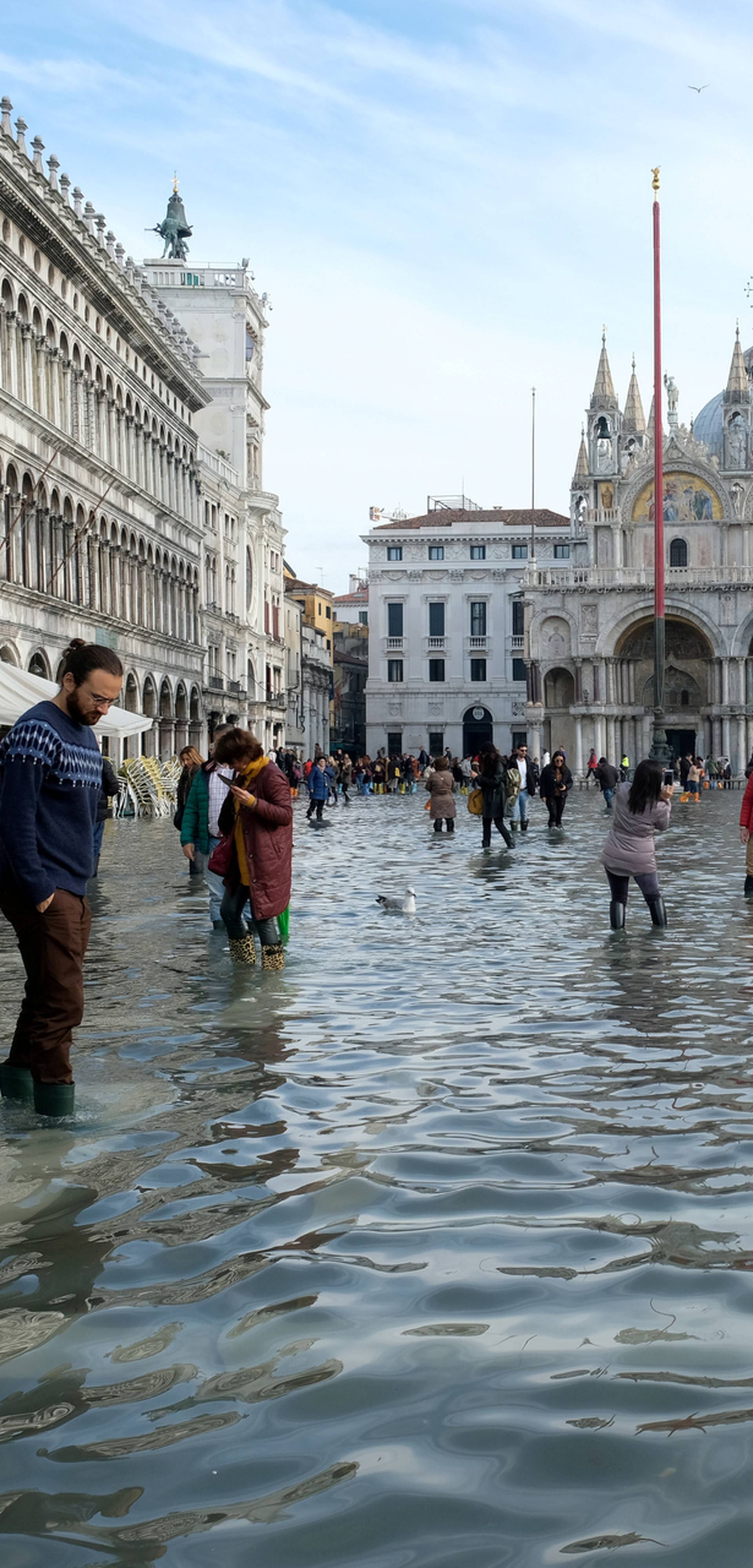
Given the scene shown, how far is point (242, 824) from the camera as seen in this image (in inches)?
384

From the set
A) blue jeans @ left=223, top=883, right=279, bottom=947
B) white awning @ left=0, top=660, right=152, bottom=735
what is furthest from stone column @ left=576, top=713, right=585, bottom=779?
blue jeans @ left=223, top=883, right=279, bottom=947

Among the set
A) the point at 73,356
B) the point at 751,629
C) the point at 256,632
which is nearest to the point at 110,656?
the point at 73,356

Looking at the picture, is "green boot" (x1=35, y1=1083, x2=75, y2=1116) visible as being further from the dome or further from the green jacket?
the dome

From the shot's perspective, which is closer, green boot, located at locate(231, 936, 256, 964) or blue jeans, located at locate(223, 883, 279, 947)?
blue jeans, located at locate(223, 883, 279, 947)

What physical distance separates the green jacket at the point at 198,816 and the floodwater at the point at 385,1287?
3308 mm

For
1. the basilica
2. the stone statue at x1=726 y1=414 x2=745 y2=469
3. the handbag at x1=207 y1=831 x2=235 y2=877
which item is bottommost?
the handbag at x1=207 y1=831 x2=235 y2=877

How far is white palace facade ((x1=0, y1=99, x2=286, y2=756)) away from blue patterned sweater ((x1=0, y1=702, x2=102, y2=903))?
2486cm

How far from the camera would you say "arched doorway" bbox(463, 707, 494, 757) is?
3450 inches

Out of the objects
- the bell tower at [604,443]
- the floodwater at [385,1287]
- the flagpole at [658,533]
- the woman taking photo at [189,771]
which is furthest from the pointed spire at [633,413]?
the floodwater at [385,1287]

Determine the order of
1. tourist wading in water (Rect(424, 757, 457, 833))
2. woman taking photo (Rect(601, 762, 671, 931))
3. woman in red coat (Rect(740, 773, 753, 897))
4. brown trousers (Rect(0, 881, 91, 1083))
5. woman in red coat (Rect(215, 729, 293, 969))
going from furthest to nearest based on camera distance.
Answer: tourist wading in water (Rect(424, 757, 457, 833)), woman in red coat (Rect(740, 773, 753, 897)), woman taking photo (Rect(601, 762, 671, 931)), woman in red coat (Rect(215, 729, 293, 969)), brown trousers (Rect(0, 881, 91, 1083))

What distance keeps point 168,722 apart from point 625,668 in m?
29.9

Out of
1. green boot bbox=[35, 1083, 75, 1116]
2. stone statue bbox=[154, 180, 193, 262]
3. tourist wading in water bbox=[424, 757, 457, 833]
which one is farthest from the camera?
stone statue bbox=[154, 180, 193, 262]

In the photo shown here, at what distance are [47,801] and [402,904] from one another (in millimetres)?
8239

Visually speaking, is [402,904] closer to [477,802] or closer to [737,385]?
[477,802]
